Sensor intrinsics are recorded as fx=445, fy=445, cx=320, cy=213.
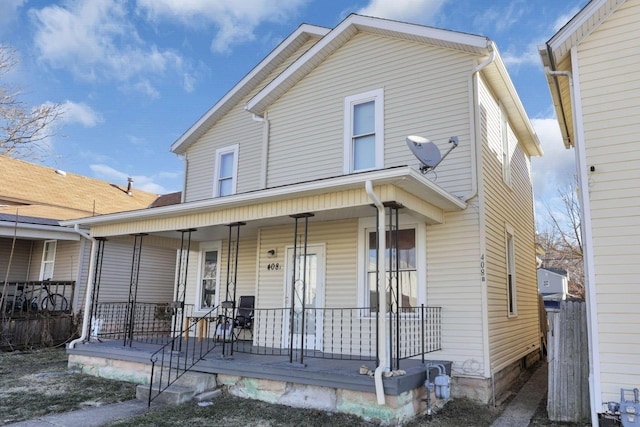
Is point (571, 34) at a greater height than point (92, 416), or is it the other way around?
point (571, 34)

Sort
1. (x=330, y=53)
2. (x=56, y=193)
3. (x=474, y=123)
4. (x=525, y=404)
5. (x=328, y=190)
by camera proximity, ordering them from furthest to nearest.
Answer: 1. (x=56, y=193)
2. (x=330, y=53)
3. (x=474, y=123)
4. (x=525, y=404)
5. (x=328, y=190)

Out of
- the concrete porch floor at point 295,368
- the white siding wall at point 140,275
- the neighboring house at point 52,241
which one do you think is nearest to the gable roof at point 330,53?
the neighboring house at point 52,241

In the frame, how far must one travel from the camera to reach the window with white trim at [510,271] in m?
8.62

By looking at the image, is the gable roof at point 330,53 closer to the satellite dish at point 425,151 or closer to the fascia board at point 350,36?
the fascia board at point 350,36

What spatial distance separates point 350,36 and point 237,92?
3400mm

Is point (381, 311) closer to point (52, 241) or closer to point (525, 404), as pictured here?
point (525, 404)

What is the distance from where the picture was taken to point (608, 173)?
555cm

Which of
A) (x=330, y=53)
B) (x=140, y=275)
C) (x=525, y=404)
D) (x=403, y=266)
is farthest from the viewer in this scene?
(x=140, y=275)

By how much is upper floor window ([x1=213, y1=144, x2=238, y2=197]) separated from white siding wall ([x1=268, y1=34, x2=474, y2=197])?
1.60 m

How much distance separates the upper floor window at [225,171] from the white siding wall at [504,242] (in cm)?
576

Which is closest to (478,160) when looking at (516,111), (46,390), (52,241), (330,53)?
(516,111)

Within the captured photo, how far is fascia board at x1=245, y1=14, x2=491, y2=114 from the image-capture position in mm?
7363

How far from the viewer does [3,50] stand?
620 inches

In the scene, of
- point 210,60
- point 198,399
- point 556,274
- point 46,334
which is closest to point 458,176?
point 198,399
